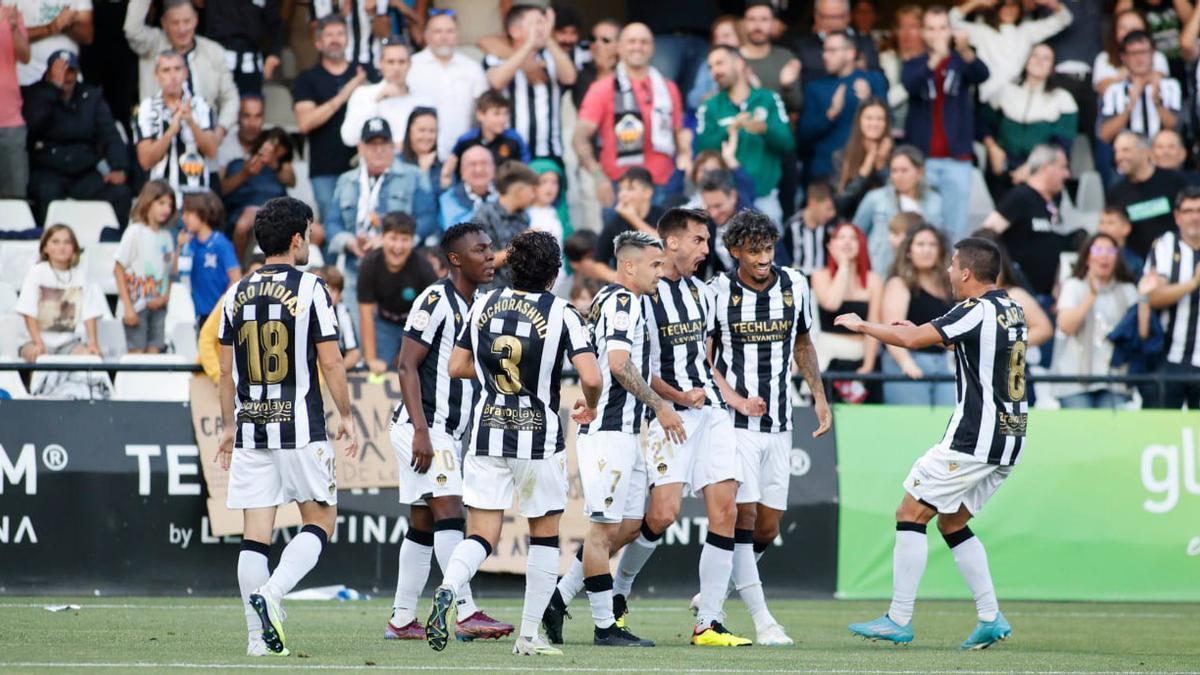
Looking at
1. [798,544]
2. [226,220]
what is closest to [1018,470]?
[798,544]

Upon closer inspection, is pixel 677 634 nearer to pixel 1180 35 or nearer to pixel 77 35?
pixel 77 35

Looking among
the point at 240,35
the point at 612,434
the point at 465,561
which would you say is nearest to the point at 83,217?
the point at 240,35

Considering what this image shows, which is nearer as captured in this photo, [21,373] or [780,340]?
[780,340]

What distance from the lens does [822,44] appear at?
17.5 m

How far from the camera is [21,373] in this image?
13.3m

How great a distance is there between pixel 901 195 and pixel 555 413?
8003 mm

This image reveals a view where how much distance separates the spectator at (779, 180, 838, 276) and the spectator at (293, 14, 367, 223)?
13.6 feet

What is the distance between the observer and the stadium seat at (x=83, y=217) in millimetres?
15445

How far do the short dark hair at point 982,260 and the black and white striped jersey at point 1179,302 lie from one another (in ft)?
19.1

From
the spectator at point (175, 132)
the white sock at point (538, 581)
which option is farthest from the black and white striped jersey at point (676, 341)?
the spectator at point (175, 132)

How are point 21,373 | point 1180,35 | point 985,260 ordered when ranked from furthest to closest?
point 1180,35, point 21,373, point 985,260

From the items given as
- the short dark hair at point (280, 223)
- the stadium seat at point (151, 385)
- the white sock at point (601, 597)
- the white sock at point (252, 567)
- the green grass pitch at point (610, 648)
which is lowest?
the green grass pitch at point (610, 648)

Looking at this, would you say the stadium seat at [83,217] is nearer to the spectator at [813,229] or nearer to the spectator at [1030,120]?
the spectator at [813,229]

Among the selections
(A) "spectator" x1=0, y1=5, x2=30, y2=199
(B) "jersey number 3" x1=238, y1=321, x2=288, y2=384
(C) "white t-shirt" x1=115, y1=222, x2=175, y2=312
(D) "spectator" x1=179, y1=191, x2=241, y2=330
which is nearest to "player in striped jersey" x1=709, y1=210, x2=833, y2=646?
(B) "jersey number 3" x1=238, y1=321, x2=288, y2=384
